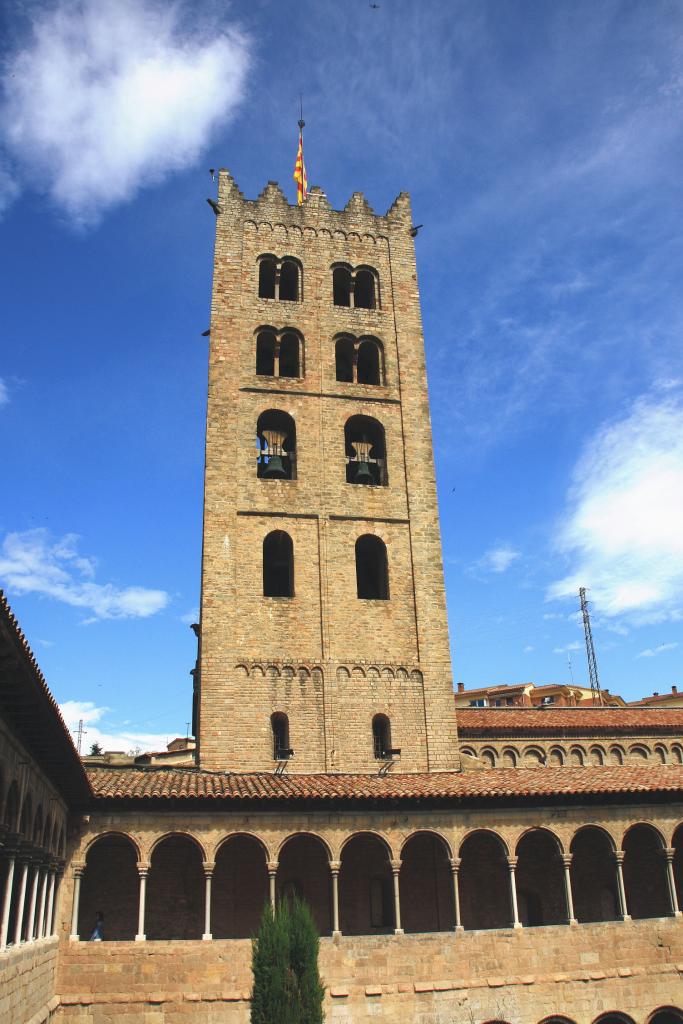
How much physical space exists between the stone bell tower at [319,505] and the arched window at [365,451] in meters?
0.05

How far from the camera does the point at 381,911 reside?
23.4m

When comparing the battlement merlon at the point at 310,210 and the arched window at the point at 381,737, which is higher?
the battlement merlon at the point at 310,210

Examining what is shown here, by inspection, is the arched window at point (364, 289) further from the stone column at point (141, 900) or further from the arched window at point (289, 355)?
the stone column at point (141, 900)

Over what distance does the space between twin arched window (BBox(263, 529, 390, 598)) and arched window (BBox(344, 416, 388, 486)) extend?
7.06 ft

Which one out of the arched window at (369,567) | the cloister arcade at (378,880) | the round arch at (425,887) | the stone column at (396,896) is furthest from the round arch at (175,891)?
the arched window at (369,567)

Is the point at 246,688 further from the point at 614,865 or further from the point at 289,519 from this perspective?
the point at 614,865

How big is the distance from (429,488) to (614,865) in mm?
12362

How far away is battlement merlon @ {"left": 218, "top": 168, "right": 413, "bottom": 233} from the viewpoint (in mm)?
32250

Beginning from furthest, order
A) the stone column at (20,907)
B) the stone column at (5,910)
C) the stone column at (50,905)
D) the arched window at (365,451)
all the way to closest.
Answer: the arched window at (365,451) < the stone column at (50,905) < the stone column at (20,907) < the stone column at (5,910)

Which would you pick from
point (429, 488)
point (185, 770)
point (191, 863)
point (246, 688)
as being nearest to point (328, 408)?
point (429, 488)

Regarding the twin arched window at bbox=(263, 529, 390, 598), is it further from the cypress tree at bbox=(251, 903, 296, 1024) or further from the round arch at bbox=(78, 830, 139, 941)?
the cypress tree at bbox=(251, 903, 296, 1024)

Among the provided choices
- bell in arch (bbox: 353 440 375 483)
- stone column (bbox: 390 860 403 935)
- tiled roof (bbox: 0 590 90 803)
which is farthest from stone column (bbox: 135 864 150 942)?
bell in arch (bbox: 353 440 375 483)

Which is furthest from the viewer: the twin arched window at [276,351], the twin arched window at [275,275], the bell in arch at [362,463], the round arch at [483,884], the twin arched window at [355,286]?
the twin arched window at [355,286]

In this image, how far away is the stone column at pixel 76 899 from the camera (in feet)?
63.5
